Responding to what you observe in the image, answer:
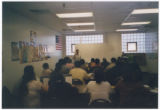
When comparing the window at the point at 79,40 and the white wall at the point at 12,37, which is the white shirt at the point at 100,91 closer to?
the white wall at the point at 12,37

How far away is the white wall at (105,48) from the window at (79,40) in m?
0.53

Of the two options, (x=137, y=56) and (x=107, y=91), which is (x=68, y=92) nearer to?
(x=107, y=91)

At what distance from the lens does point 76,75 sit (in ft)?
10.6

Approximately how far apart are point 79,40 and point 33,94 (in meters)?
6.80

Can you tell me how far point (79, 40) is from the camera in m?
9.00

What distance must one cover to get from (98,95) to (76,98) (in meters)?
0.35

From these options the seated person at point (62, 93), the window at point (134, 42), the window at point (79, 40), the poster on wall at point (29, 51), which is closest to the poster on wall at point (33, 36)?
the poster on wall at point (29, 51)

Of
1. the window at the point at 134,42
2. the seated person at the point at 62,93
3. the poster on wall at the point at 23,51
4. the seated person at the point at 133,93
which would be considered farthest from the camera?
the window at the point at 134,42

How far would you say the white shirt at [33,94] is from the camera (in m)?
2.38

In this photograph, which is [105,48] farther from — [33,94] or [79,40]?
[33,94]

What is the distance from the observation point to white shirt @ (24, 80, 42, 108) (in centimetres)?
238

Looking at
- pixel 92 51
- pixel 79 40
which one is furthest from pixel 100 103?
pixel 79 40

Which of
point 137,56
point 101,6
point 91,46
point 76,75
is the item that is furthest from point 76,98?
point 137,56

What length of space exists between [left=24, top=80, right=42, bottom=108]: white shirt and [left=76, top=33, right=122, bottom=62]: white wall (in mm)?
5035
